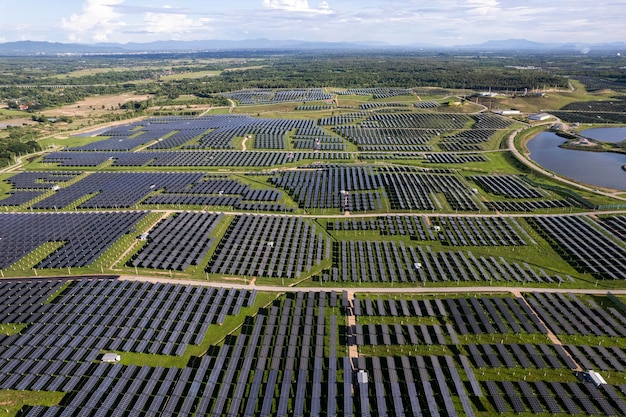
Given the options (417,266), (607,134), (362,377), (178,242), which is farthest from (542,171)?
(178,242)

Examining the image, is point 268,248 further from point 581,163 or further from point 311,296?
point 581,163

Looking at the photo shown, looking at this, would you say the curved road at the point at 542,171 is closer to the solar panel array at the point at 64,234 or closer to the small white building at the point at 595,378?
the small white building at the point at 595,378

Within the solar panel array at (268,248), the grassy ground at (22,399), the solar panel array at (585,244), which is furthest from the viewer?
the solar panel array at (268,248)

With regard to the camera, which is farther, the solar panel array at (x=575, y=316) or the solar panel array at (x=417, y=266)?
the solar panel array at (x=417, y=266)

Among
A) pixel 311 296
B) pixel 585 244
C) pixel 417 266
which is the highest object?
pixel 585 244

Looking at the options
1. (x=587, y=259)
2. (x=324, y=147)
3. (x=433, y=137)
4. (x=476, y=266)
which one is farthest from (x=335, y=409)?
(x=433, y=137)

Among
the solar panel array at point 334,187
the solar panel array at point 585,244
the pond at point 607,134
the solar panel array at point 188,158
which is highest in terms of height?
the pond at point 607,134

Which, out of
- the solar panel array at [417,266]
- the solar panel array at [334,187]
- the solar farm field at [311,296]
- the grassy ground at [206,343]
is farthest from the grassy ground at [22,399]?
the solar panel array at [334,187]
